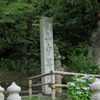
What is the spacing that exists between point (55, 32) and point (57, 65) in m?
5.56

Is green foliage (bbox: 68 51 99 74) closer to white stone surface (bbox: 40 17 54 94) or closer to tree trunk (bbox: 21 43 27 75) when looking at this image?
white stone surface (bbox: 40 17 54 94)

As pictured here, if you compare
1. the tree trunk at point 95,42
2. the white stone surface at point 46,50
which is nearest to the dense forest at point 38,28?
the tree trunk at point 95,42

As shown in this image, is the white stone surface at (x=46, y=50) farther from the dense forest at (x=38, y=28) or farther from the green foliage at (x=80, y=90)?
the green foliage at (x=80, y=90)

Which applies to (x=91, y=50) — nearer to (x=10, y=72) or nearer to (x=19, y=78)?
(x=19, y=78)

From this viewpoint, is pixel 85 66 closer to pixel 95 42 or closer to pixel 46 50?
pixel 46 50

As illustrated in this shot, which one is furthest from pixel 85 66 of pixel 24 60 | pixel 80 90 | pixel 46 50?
pixel 24 60

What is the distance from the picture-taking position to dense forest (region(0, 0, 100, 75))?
645 centimetres

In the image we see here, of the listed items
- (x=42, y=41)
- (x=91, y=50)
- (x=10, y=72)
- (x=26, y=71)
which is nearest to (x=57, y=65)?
(x=42, y=41)

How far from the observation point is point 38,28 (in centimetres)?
880

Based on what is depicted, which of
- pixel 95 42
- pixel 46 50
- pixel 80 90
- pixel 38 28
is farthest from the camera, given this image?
pixel 38 28

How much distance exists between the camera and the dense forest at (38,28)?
645 centimetres

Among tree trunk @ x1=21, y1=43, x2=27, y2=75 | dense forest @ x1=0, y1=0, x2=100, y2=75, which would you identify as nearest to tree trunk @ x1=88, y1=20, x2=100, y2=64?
dense forest @ x1=0, y1=0, x2=100, y2=75

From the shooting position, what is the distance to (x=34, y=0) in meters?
7.57

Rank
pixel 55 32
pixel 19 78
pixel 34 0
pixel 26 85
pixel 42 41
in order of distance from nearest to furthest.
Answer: pixel 42 41
pixel 34 0
pixel 26 85
pixel 19 78
pixel 55 32
